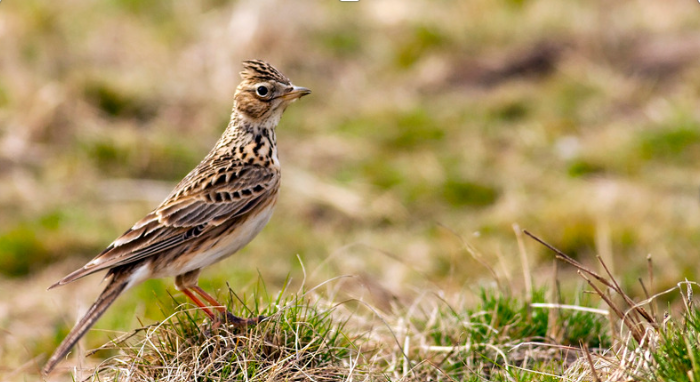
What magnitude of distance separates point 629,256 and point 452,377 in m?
4.20

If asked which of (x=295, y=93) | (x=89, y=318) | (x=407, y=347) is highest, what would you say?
(x=295, y=93)

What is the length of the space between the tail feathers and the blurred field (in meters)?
1.83

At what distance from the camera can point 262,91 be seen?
18.8ft

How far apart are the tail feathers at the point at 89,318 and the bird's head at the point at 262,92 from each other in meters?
1.27

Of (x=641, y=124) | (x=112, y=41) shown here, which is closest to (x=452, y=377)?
(x=641, y=124)

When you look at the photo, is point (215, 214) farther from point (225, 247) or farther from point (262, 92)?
point (262, 92)

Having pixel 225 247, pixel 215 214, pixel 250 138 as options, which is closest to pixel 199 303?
pixel 225 247

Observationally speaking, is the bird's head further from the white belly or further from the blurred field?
the blurred field

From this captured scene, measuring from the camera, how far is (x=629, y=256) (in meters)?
8.55

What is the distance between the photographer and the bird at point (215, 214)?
5.15 m

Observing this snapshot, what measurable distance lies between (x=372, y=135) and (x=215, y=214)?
625 cm

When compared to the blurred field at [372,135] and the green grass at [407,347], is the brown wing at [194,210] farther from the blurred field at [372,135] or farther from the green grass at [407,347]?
the blurred field at [372,135]

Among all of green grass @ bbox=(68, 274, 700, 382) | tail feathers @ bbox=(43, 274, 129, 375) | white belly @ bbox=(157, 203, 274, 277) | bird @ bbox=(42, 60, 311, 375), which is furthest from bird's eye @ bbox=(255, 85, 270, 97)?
tail feathers @ bbox=(43, 274, 129, 375)

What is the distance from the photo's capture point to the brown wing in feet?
17.0
